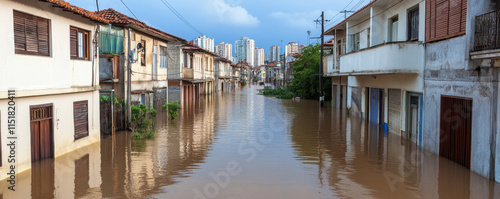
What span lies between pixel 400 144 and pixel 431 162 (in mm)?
3639

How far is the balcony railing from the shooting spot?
32.1ft

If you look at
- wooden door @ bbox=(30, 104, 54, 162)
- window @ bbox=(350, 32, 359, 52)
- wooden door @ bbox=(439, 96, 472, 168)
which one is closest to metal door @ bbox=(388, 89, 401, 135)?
wooden door @ bbox=(439, 96, 472, 168)

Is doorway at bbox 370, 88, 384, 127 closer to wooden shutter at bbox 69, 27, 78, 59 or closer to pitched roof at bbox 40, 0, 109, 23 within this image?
pitched roof at bbox 40, 0, 109, 23

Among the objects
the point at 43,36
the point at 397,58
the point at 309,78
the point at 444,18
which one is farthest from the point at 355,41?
the point at 309,78

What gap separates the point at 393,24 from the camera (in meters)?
19.8

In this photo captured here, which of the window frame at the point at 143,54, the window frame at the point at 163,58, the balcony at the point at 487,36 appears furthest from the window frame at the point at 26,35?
the window frame at the point at 163,58

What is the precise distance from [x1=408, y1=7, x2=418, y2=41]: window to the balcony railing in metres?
6.04

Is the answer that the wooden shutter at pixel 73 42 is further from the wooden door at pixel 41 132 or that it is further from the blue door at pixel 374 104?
the blue door at pixel 374 104

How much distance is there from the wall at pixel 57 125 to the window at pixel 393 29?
45.3 feet

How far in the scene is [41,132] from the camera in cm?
1204

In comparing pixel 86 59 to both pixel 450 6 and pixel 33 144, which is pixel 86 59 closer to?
pixel 33 144

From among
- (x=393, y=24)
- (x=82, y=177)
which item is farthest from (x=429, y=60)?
(x=82, y=177)

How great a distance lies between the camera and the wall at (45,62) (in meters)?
10.3

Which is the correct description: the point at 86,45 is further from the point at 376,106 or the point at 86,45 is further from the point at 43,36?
the point at 376,106
